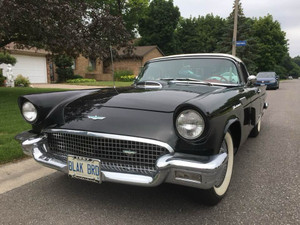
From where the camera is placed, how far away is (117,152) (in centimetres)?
216

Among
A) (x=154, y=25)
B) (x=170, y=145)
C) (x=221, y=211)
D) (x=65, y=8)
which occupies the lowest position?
(x=221, y=211)

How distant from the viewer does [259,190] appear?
2.63 metres

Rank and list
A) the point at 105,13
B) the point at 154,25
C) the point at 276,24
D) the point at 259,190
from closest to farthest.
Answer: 1. the point at 259,190
2. the point at 105,13
3. the point at 154,25
4. the point at 276,24

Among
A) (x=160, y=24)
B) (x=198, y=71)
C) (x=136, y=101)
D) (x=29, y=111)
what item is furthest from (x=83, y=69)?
(x=136, y=101)

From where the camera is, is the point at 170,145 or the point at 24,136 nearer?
the point at 170,145

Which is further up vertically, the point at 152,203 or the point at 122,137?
the point at 122,137

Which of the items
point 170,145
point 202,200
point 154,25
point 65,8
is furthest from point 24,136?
point 154,25

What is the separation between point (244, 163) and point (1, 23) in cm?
620

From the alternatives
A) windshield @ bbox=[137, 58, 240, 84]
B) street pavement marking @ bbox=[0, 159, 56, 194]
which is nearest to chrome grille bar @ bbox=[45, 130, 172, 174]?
street pavement marking @ bbox=[0, 159, 56, 194]

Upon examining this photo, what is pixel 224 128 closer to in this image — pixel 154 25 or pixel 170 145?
pixel 170 145

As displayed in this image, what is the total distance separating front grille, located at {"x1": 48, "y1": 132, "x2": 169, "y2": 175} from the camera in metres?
2.08

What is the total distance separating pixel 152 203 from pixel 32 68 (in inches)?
818

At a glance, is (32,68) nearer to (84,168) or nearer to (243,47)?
(84,168)

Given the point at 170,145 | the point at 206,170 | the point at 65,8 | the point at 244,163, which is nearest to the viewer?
the point at 206,170
